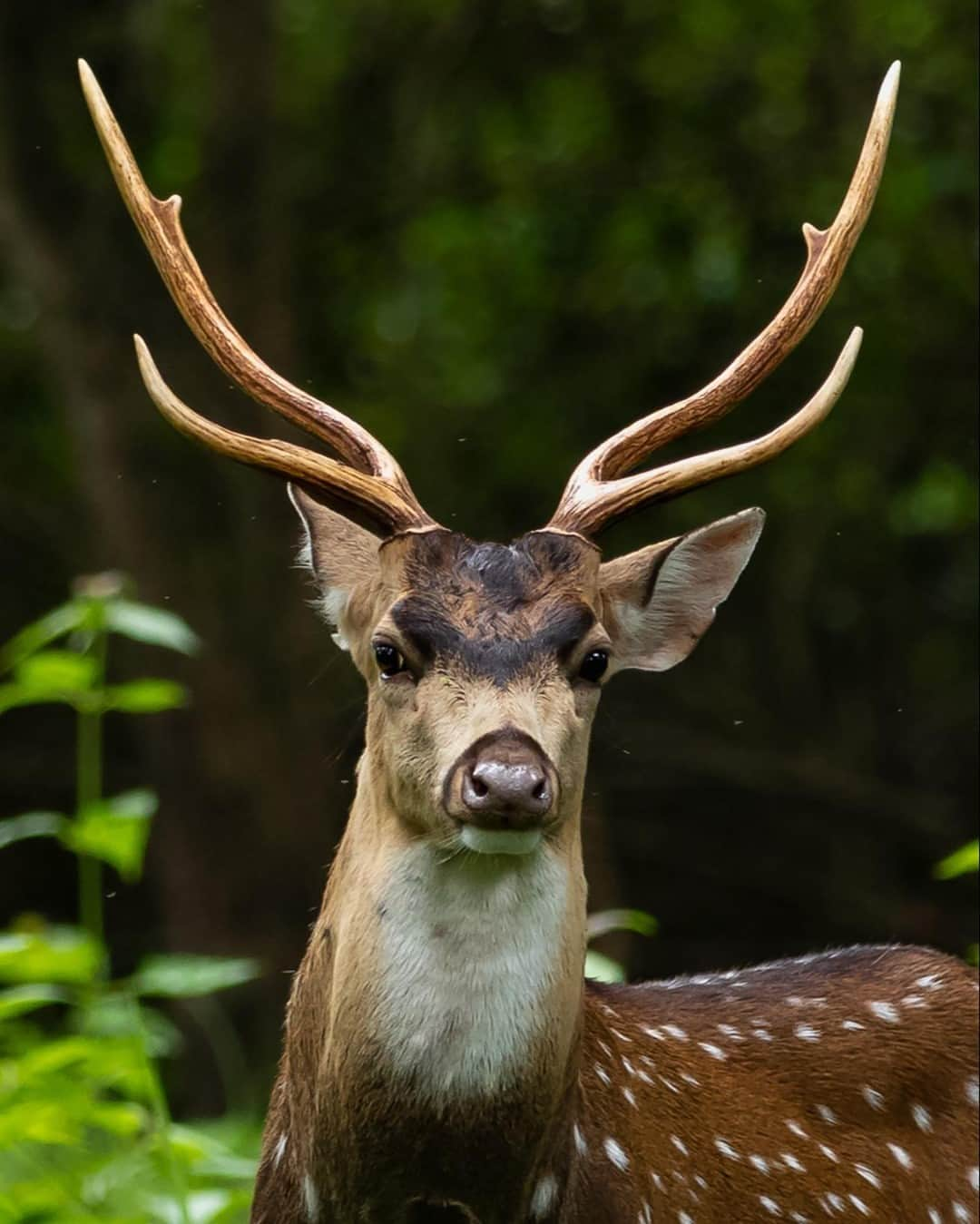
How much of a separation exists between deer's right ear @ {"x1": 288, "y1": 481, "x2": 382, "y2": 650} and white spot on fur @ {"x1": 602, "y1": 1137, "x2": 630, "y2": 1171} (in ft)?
3.46

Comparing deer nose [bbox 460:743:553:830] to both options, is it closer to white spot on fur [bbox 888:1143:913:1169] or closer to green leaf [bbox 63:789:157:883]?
green leaf [bbox 63:789:157:883]

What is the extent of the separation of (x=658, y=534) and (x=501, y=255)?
6.09ft

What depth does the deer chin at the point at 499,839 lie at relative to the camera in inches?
157

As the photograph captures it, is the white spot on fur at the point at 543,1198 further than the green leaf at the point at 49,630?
No

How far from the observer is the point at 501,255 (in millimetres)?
13562

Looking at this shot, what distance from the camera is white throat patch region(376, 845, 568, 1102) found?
416cm

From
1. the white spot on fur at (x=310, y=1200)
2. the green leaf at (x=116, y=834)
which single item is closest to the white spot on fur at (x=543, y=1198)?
the white spot on fur at (x=310, y=1200)

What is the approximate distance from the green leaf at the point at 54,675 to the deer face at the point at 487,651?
0.81m

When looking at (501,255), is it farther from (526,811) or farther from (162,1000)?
(526,811)

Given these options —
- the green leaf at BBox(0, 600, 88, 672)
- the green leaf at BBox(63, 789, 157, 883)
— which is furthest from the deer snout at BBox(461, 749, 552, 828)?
the green leaf at BBox(0, 600, 88, 672)

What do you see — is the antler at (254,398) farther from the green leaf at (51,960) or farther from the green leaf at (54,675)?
the green leaf at (51,960)

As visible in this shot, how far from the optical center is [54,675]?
5.30 m

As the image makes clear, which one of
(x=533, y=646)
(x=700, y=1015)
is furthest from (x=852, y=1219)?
(x=533, y=646)

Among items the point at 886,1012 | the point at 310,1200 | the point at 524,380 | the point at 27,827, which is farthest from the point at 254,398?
the point at 524,380
